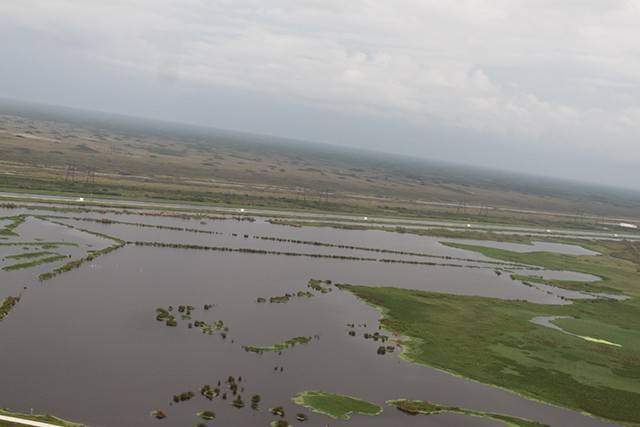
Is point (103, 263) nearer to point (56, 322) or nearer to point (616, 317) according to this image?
point (56, 322)

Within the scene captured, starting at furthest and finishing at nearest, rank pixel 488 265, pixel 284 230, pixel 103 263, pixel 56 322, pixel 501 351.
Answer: pixel 284 230, pixel 488 265, pixel 103 263, pixel 501 351, pixel 56 322

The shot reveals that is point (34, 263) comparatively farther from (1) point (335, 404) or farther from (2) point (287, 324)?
(1) point (335, 404)

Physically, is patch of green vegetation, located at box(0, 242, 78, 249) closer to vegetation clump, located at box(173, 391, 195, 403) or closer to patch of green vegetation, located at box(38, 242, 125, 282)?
patch of green vegetation, located at box(38, 242, 125, 282)

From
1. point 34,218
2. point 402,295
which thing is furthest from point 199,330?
point 34,218

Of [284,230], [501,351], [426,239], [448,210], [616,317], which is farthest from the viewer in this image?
[448,210]

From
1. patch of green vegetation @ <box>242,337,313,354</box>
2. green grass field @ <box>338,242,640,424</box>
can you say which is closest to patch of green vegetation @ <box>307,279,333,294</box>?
green grass field @ <box>338,242,640,424</box>

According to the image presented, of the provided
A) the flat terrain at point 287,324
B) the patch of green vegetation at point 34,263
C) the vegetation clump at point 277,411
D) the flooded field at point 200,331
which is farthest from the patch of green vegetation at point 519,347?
the patch of green vegetation at point 34,263

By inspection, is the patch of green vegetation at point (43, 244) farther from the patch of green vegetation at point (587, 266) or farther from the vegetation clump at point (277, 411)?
the patch of green vegetation at point (587, 266)
